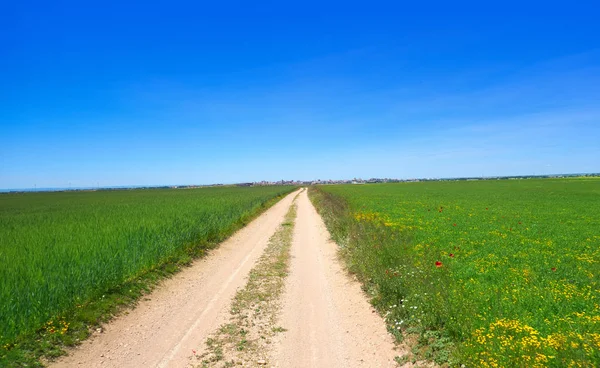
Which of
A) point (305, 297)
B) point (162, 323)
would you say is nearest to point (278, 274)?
point (305, 297)

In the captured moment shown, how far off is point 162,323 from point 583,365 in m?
8.59

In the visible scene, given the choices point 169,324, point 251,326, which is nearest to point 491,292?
point 251,326

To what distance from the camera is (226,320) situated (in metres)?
8.23

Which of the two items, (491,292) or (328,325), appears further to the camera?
(328,325)

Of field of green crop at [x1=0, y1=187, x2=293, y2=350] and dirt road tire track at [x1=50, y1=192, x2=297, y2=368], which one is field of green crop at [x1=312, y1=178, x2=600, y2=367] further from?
field of green crop at [x1=0, y1=187, x2=293, y2=350]

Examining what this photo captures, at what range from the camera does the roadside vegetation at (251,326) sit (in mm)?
6430

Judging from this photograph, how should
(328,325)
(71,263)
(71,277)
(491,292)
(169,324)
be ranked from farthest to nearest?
(71,263), (71,277), (169,324), (328,325), (491,292)

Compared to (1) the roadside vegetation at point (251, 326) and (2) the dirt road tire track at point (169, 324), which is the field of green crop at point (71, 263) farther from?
(1) the roadside vegetation at point (251, 326)

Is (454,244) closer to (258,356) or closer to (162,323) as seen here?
(258,356)

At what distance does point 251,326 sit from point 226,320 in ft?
2.59

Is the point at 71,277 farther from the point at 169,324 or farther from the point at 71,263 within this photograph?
the point at 169,324

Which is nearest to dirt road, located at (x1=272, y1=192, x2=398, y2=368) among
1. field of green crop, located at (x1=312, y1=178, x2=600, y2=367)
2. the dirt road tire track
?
field of green crop, located at (x1=312, y1=178, x2=600, y2=367)

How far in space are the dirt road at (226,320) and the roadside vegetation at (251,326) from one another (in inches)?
8.9

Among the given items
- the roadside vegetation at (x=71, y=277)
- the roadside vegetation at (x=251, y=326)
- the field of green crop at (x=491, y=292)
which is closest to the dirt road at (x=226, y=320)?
the roadside vegetation at (x=251, y=326)
